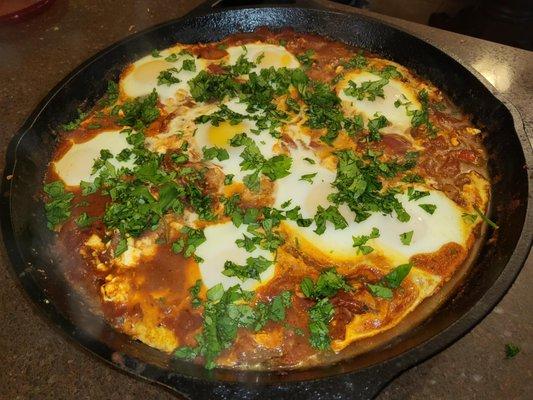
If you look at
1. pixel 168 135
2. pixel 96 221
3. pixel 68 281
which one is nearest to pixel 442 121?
pixel 168 135

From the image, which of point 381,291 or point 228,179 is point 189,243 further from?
point 381,291

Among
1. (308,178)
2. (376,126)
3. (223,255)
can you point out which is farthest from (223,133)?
(376,126)

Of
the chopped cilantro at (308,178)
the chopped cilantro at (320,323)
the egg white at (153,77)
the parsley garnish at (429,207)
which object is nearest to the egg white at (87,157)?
the egg white at (153,77)

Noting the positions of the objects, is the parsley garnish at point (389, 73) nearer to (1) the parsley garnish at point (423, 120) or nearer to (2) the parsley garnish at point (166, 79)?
(1) the parsley garnish at point (423, 120)

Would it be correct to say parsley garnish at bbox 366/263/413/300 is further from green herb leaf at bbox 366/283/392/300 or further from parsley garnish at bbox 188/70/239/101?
parsley garnish at bbox 188/70/239/101

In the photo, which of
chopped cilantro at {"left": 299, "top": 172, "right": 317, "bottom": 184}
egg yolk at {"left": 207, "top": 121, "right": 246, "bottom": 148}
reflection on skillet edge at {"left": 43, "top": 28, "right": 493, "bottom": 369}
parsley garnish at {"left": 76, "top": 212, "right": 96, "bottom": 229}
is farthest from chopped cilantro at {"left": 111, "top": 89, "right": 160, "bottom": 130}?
chopped cilantro at {"left": 299, "top": 172, "right": 317, "bottom": 184}
